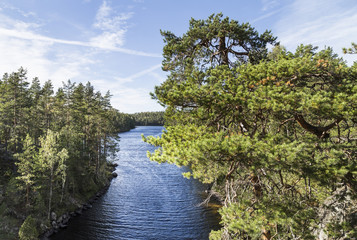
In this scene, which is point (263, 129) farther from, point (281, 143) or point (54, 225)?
point (54, 225)

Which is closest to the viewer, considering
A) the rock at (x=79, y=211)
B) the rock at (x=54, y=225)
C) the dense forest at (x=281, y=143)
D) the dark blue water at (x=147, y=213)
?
the dense forest at (x=281, y=143)

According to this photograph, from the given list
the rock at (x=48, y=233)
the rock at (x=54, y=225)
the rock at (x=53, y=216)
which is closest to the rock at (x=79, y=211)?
the rock at (x=53, y=216)

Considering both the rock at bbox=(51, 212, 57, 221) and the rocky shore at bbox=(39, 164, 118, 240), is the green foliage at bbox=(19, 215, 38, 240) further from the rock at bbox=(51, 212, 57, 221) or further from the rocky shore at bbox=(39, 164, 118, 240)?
the rock at bbox=(51, 212, 57, 221)

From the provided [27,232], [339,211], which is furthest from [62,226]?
[339,211]

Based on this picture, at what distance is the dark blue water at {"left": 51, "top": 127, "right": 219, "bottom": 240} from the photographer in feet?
72.1

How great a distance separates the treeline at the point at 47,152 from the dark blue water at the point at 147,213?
3.33m

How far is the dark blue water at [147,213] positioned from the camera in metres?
22.0

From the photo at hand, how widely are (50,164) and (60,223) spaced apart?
7177 mm

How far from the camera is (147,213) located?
26.5m

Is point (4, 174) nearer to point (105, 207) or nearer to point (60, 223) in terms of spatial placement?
point (60, 223)

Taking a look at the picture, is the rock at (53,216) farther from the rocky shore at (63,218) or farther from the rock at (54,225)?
the rock at (54,225)

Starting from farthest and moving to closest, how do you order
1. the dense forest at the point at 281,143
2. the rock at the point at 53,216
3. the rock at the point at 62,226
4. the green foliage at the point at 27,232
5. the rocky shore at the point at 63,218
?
the rock at the point at 53,216 < the rock at the point at 62,226 < the rocky shore at the point at 63,218 < the green foliage at the point at 27,232 < the dense forest at the point at 281,143

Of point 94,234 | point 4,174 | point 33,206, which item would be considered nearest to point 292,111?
point 94,234

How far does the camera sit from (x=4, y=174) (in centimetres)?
2491
